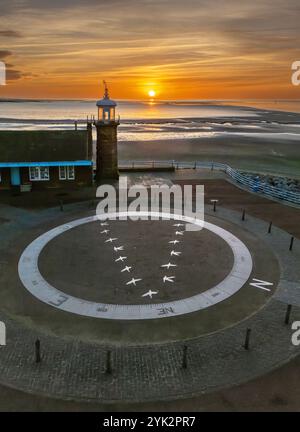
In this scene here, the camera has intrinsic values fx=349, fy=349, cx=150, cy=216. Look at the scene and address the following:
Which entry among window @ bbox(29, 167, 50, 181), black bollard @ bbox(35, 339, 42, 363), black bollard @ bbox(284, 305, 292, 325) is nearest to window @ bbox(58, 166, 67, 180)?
window @ bbox(29, 167, 50, 181)

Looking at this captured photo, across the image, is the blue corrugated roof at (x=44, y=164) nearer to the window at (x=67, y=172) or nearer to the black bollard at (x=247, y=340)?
the window at (x=67, y=172)

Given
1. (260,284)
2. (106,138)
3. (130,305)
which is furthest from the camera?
(106,138)

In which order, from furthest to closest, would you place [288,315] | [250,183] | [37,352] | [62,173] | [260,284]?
[250,183] < [62,173] < [260,284] < [288,315] < [37,352]

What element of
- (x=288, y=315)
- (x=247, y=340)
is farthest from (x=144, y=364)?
(x=288, y=315)

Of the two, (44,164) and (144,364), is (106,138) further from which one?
(144,364)

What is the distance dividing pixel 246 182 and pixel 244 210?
863 cm

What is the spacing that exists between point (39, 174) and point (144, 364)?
75.0 ft

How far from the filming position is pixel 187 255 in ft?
61.3

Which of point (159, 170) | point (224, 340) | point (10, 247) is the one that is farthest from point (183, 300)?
point (159, 170)

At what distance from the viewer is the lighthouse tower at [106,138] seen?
3234 cm

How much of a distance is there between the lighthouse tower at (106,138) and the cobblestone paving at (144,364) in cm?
2201

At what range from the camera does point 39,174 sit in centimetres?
3045

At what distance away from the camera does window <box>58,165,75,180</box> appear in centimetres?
3083

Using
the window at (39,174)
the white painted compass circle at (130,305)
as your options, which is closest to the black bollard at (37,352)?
the white painted compass circle at (130,305)
